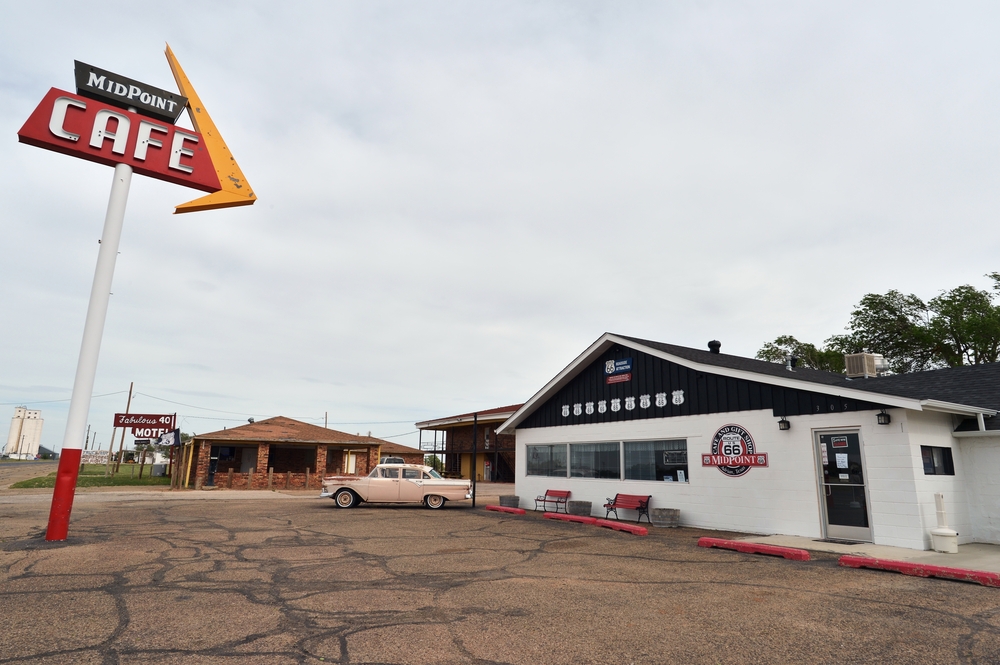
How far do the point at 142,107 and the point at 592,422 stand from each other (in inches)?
589

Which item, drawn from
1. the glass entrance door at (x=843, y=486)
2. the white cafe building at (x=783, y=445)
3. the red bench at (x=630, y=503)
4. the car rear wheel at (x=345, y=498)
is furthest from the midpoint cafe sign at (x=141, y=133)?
the glass entrance door at (x=843, y=486)

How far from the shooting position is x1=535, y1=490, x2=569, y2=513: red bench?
19.1 meters

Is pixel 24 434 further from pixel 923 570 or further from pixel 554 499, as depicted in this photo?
pixel 923 570

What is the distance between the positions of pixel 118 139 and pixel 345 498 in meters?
12.8

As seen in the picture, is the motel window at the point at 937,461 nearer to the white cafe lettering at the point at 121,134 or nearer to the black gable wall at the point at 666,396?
the black gable wall at the point at 666,396

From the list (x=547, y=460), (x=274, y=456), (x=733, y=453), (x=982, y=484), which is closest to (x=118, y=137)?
(x=547, y=460)

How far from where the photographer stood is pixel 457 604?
7070 mm

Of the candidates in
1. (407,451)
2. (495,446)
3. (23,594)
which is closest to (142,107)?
(23,594)

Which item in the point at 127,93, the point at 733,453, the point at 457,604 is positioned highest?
the point at 127,93

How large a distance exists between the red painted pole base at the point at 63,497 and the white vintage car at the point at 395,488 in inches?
352

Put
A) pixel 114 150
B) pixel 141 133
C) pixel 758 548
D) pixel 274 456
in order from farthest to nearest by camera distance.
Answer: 1. pixel 274 456
2. pixel 141 133
3. pixel 114 150
4. pixel 758 548

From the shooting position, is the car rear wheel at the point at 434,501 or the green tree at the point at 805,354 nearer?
the car rear wheel at the point at 434,501

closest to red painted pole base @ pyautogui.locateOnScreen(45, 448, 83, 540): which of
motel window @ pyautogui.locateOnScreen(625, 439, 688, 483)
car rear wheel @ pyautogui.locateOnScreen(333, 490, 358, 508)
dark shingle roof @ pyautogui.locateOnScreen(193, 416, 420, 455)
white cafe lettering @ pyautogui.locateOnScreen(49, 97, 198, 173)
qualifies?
white cafe lettering @ pyautogui.locateOnScreen(49, 97, 198, 173)

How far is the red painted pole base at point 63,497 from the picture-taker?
11367 mm
